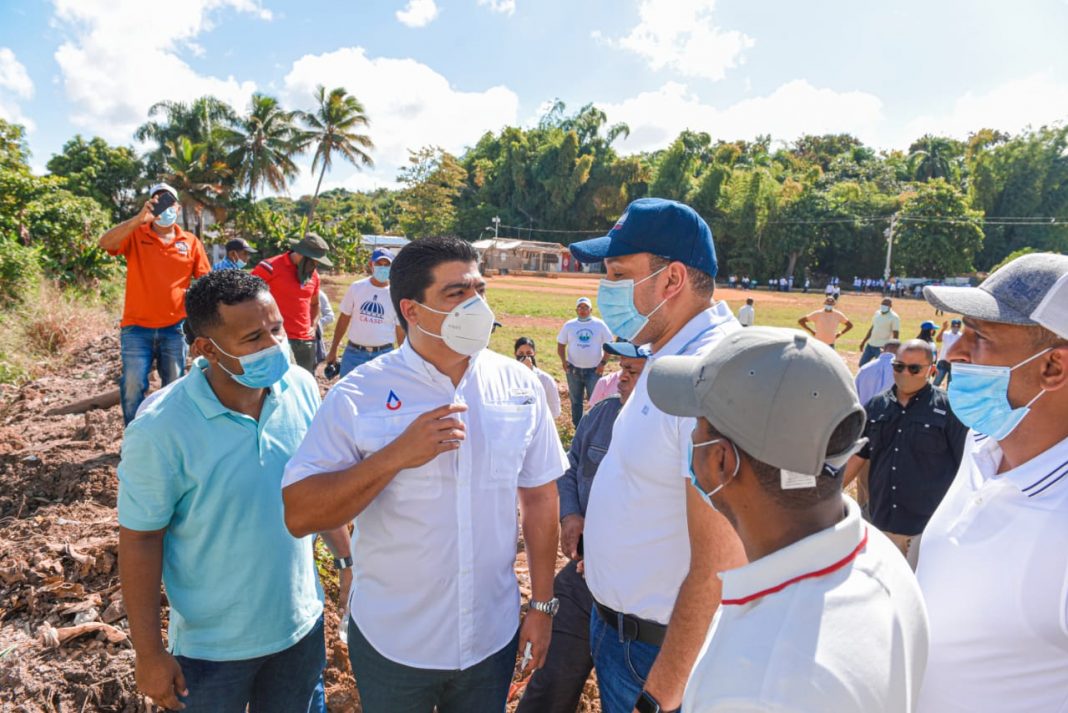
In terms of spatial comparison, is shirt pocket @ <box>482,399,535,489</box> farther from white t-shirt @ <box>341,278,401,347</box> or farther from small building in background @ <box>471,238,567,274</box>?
small building in background @ <box>471,238,567,274</box>

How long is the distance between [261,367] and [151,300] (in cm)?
351

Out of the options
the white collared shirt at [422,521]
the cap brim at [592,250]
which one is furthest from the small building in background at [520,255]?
the white collared shirt at [422,521]

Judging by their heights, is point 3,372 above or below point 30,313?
below

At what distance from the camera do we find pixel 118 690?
9.57 ft

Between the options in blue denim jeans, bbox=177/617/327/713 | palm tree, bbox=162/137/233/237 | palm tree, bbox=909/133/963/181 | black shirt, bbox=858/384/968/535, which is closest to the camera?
blue denim jeans, bbox=177/617/327/713

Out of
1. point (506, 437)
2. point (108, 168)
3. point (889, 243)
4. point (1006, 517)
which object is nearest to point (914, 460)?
point (1006, 517)

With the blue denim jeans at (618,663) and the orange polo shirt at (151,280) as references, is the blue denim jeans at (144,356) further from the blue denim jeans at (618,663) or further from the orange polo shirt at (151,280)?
the blue denim jeans at (618,663)

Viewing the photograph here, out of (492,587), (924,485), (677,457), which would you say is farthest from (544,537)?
(924,485)

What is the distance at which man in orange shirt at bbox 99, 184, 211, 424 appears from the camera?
493 cm

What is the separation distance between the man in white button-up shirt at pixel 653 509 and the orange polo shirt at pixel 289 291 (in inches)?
194

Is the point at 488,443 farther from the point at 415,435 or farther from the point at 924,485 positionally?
the point at 924,485

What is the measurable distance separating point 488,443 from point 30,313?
1247 centimetres

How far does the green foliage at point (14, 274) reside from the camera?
1133 cm

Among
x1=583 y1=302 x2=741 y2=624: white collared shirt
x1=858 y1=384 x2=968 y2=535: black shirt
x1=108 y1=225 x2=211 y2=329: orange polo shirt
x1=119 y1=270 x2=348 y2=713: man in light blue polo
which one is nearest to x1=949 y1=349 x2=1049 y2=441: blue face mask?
x1=583 y1=302 x2=741 y2=624: white collared shirt
